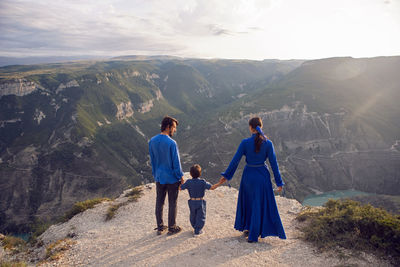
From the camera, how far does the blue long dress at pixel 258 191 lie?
6.64 meters

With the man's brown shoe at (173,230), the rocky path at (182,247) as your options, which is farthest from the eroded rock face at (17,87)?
the man's brown shoe at (173,230)

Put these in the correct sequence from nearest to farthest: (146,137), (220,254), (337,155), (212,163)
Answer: (220,254)
(212,163)
(337,155)
(146,137)

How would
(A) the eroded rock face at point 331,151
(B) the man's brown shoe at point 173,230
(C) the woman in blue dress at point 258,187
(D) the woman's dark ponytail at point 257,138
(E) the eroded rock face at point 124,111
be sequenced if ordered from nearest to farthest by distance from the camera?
(D) the woman's dark ponytail at point 257,138, (C) the woman in blue dress at point 258,187, (B) the man's brown shoe at point 173,230, (A) the eroded rock face at point 331,151, (E) the eroded rock face at point 124,111

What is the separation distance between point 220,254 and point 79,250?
4650 mm

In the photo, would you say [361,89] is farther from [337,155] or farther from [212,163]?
[212,163]

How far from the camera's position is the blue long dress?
21.8 feet

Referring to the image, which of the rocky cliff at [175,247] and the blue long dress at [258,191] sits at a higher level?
the blue long dress at [258,191]

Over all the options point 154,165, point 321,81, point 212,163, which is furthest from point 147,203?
point 321,81

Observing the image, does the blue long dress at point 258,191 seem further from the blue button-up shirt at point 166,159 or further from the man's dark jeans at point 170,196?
the man's dark jeans at point 170,196

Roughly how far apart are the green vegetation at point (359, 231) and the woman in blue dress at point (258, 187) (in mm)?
1321

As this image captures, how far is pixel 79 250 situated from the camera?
7.49m

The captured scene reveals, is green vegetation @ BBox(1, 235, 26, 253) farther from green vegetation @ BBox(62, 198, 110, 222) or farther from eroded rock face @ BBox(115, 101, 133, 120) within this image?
eroded rock face @ BBox(115, 101, 133, 120)

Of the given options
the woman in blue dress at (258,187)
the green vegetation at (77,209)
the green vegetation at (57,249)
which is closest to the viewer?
the woman in blue dress at (258,187)

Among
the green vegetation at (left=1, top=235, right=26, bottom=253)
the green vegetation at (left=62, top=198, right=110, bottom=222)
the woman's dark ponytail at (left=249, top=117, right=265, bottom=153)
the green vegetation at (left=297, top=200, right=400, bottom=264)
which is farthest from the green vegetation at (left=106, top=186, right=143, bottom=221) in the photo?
the green vegetation at (left=297, top=200, right=400, bottom=264)
